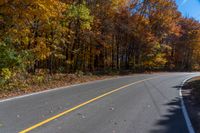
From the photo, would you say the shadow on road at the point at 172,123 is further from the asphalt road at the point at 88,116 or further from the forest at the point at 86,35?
the forest at the point at 86,35

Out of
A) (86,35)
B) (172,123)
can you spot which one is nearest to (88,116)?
(172,123)

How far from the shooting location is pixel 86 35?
103 ft

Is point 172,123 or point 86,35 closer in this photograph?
point 172,123

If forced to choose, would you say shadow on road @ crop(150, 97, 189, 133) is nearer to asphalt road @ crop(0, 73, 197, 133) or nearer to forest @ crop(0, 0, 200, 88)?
asphalt road @ crop(0, 73, 197, 133)

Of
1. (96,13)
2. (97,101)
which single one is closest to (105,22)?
(96,13)

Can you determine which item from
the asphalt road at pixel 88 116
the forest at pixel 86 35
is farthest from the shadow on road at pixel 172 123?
the forest at pixel 86 35

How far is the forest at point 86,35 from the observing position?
1705 centimetres

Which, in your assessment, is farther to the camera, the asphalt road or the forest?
the forest

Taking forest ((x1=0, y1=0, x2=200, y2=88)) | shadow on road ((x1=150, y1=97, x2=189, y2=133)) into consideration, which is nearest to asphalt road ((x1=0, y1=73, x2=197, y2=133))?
shadow on road ((x1=150, y1=97, x2=189, y2=133))

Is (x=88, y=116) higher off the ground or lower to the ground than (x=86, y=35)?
lower

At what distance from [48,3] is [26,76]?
5.49 meters

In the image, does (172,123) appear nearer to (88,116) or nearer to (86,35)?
(88,116)

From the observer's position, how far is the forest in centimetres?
1705

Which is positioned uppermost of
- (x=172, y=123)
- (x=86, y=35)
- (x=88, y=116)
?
(x=86, y=35)
